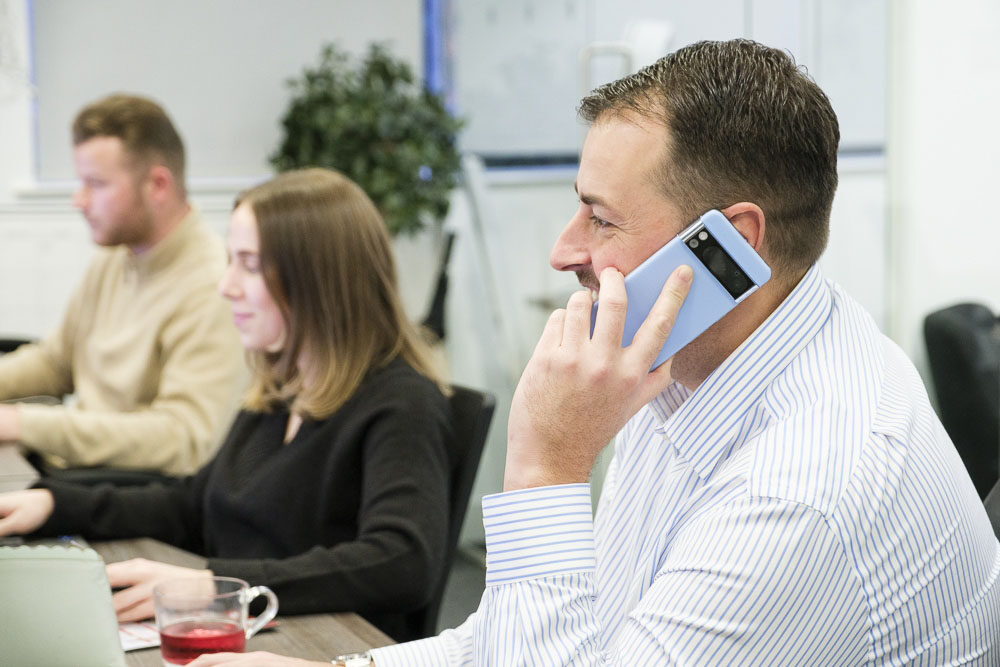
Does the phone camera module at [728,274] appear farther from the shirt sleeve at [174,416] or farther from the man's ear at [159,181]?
the man's ear at [159,181]

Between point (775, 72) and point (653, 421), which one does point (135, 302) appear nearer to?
point (653, 421)

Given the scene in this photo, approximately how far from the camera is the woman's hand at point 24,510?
162 cm

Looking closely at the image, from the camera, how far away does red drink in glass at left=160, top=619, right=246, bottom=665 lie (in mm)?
1098

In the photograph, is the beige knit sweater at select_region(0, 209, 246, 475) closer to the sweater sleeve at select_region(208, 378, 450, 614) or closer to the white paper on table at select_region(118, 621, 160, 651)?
the sweater sleeve at select_region(208, 378, 450, 614)

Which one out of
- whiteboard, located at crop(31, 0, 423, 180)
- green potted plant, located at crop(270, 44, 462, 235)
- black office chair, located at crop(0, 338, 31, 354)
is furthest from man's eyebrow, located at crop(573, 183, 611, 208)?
whiteboard, located at crop(31, 0, 423, 180)

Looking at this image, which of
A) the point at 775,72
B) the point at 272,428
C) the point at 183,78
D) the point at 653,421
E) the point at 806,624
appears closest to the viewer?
the point at 806,624

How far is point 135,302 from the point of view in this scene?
2.84 meters

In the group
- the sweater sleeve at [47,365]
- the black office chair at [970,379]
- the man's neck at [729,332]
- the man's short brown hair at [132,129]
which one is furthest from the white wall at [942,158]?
the sweater sleeve at [47,365]

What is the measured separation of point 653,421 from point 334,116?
10.9 feet

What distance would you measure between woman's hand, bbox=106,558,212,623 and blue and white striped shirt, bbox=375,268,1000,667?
54 centimetres

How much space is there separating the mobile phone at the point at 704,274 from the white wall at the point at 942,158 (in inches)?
56.5

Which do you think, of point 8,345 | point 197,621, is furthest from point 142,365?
point 197,621

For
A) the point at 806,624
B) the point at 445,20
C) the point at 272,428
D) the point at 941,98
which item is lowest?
the point at 272,428

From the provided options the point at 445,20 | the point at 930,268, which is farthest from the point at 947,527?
the point at 445,20
